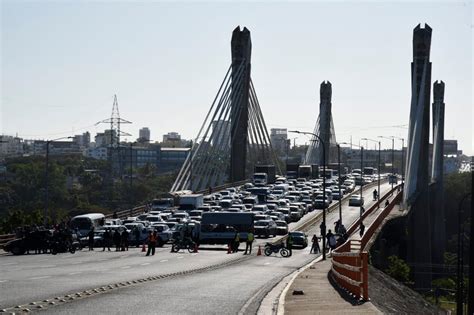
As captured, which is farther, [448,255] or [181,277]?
[448,255]

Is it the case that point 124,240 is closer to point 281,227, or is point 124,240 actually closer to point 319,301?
point 281,227

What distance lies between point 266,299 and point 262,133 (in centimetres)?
11182

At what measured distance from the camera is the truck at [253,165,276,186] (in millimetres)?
123500

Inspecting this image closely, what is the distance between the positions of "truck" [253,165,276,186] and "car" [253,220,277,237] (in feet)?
158

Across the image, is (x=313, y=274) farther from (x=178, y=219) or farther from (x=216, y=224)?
(x=178, y=219)

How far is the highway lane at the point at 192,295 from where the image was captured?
62.7 ft

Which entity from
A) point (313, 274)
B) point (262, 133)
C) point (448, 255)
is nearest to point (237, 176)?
point (262, 133)

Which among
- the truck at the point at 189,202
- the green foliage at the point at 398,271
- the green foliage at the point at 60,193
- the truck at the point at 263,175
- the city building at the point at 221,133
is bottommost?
the green foliage at the point at 398,271

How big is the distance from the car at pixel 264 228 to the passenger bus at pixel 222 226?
4.60 metres

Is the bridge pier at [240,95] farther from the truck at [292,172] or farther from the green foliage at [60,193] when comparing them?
the truck at [292,172]

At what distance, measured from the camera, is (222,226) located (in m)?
65.3

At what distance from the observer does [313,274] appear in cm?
3628

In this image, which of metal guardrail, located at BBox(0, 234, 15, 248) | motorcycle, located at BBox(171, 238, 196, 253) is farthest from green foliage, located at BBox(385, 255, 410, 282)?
metal guardrail, located at BBox(0, 234, 15, 248)

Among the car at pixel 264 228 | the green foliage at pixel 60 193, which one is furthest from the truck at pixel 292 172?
the car at pixel 264 228
